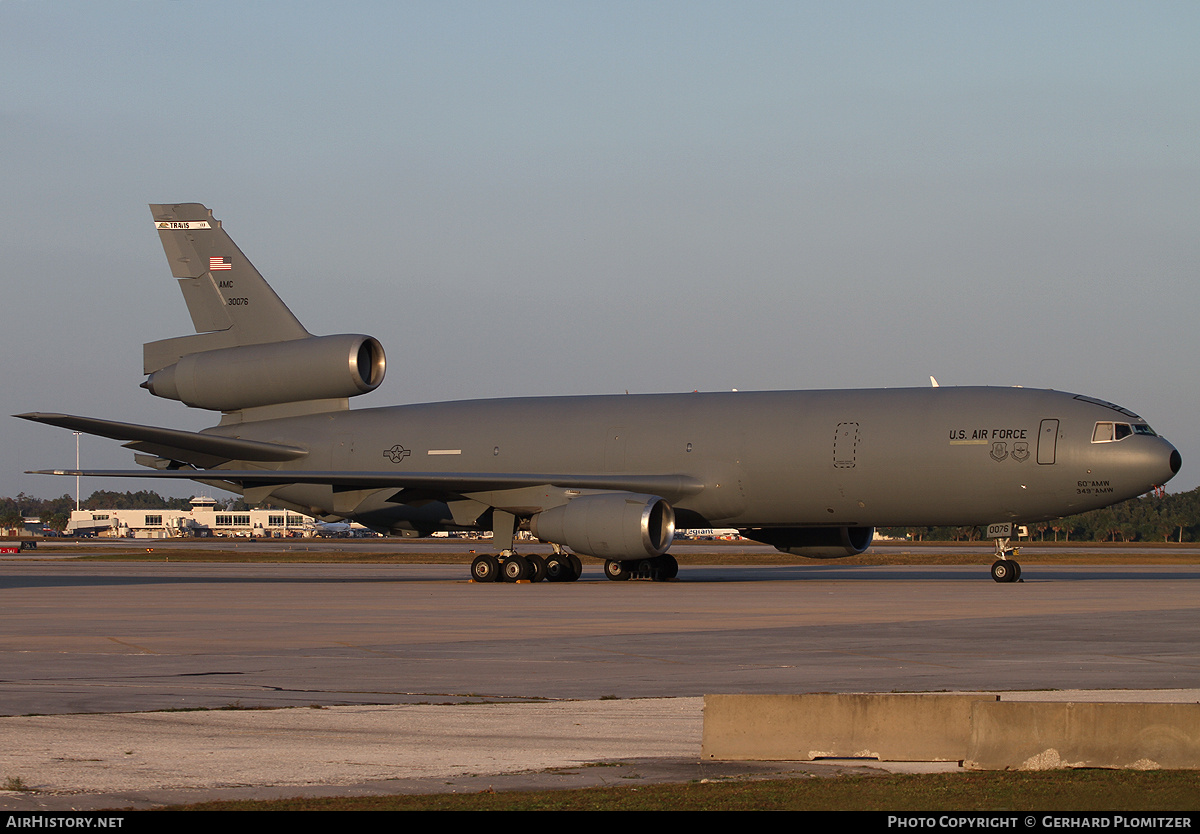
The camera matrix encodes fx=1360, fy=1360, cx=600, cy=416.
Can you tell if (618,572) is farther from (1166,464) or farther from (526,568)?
(1166,464)

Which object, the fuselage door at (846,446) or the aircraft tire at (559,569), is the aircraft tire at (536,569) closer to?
the aircraft tire at (559,569)

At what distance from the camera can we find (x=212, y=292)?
1377 inches

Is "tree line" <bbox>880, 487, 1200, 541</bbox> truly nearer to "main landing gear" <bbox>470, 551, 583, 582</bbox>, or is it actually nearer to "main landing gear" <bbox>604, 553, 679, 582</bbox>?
"main landing gear" <bbox>604, 553, 679, 582</bbox>

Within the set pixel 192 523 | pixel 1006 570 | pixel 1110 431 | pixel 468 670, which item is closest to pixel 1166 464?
pixel 1110 431

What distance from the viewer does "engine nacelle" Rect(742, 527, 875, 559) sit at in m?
31.8

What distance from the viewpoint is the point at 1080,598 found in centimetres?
2222

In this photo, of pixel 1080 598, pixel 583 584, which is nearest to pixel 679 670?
pixel 1080 598

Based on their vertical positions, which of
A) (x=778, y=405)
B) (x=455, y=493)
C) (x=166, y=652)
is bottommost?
(x=166, y=652)

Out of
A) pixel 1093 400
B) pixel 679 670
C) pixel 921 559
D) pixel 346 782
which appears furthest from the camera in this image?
pixel 921 559

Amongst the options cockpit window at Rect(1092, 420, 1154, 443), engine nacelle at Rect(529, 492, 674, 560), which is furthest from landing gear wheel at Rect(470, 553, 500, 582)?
cockpit window at Rect(1092, 420, 1154, 443)

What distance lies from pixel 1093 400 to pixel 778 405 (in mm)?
6531

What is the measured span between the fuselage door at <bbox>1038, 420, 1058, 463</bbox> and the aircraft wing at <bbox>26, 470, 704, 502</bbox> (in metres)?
7.18

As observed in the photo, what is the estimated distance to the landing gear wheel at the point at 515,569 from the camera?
99.7ft
